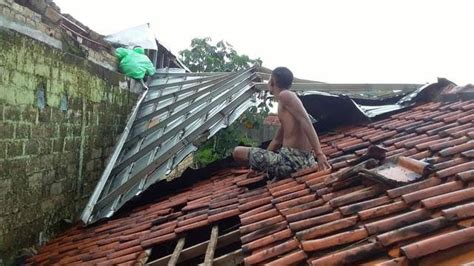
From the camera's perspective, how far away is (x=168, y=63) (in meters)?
9.41

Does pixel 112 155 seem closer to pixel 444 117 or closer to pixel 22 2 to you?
pixel 22 2

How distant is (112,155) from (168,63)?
4154mm

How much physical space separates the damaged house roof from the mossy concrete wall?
367 millimetres

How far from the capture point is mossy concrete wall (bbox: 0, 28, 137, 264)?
378 cm

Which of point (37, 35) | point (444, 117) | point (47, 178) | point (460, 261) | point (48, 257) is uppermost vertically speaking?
point (37, 35)

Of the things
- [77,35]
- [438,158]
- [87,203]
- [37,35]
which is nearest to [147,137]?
[87,203]

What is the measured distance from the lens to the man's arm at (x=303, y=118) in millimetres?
3668

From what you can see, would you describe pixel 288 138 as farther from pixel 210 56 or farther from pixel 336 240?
pixel 210 56

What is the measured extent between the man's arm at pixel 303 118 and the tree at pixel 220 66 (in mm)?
5479

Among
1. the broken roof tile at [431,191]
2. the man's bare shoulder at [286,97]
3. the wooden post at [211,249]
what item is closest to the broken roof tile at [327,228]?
the broken roof tile at [431,191]

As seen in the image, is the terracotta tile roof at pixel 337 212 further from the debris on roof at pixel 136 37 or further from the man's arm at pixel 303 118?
the debris on roof at pixel 136 37

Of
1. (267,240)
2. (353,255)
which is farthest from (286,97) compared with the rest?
(353,255)

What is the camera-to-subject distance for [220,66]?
1056cm

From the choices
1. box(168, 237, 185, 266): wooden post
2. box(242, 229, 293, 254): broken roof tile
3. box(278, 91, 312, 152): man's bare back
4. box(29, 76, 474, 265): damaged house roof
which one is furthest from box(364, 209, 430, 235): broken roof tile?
box(278, 91, 312, 152): man's bare back
